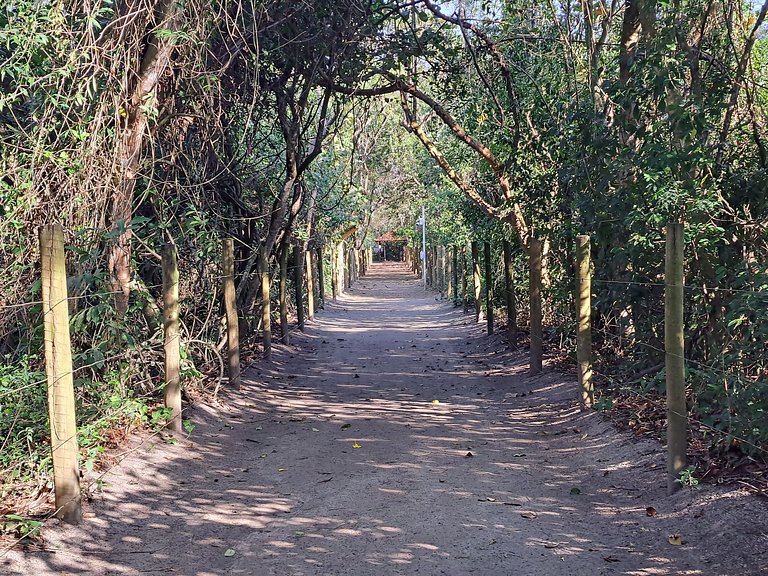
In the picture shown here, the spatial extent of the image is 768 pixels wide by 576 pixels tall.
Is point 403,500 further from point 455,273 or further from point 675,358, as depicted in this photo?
point 455,273

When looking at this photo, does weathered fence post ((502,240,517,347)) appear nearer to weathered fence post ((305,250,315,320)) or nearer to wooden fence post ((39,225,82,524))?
weathered fence post ((305,250,315,320))

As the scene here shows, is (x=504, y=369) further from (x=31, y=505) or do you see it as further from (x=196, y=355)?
(x=31, y=505)

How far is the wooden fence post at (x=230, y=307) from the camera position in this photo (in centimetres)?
919

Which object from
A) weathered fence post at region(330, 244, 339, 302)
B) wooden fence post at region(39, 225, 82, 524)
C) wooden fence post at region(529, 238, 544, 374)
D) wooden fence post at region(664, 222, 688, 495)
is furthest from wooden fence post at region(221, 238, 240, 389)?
weathered fence post at region(330, 244, 339, 302)

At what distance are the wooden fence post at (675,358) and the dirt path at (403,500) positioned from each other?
0.26 metres

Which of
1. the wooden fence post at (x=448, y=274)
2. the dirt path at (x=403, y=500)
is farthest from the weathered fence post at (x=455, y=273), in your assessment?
the dirt path at (x=403, y=500)

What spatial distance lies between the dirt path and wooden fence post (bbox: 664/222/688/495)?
0.26m

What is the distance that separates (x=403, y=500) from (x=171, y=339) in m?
2.90

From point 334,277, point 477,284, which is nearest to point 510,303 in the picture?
point 477,284

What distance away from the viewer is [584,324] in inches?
316

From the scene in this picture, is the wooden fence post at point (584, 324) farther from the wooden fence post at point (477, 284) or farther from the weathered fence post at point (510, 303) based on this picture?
the wooden fence post at point (477, 284)

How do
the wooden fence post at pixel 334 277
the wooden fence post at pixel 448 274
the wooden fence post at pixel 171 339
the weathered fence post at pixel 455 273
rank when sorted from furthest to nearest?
the wooden fence post at pixel 334 277 → the wooden fence post at pixel 448 274 → the weathered fence post at pixel 455 273 → the wooden fence post at pixel 171 339

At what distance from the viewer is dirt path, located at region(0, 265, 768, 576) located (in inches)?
175

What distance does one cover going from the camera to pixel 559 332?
11.6 metres
